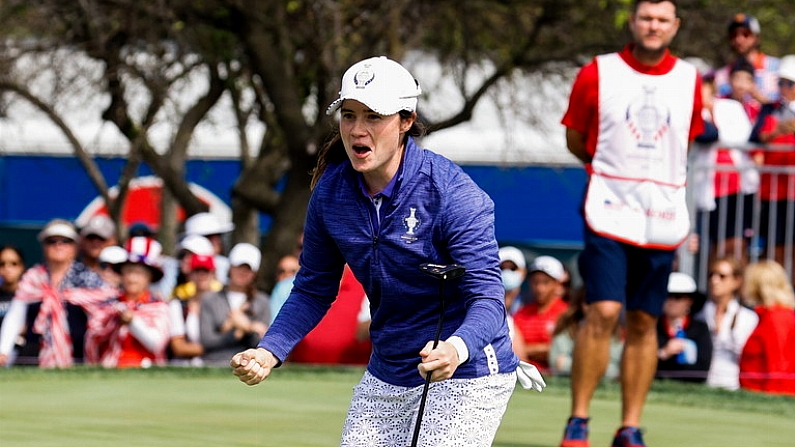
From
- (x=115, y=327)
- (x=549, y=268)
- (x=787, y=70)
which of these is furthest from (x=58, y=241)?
(x=787, y=70)

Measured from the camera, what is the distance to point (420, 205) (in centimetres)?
468

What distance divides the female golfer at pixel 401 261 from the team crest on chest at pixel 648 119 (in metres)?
2.49

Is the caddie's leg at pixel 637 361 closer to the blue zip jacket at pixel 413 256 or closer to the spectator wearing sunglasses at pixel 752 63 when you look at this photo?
the blue zip jacket at pixel 413 256

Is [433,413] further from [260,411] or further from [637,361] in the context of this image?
[260,411]

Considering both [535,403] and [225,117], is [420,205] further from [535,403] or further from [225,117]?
[225,117]

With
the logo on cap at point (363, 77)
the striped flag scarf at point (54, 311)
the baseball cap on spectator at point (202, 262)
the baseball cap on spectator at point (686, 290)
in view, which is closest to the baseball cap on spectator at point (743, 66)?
the baseball cap on spectator at point (686, 290)

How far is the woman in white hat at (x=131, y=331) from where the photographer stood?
414 inches

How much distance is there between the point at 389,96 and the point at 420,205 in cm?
37

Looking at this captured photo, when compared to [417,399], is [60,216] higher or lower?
lower

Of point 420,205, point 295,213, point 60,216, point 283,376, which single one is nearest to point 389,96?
point 420,205

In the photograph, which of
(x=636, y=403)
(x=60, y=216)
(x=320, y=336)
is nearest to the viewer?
(x=636, y=403)

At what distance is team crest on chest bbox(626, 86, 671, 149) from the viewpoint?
7.09m

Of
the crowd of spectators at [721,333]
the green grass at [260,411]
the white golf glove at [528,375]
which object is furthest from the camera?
the crowd of spectators at [721,333]

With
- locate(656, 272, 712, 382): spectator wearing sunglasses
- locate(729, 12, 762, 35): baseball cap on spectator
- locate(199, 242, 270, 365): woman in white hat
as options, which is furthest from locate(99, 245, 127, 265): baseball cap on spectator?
locate(729, 12, 762, 35): baseball cap on spectator
